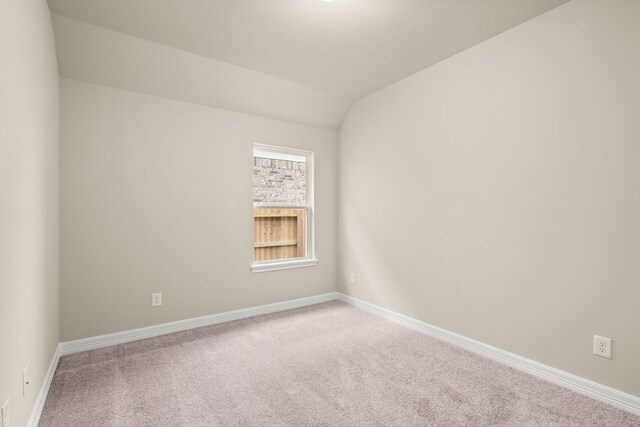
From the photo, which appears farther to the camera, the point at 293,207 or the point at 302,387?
the point at 293,207

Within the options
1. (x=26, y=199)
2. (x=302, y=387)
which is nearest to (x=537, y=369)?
(x=302, y=387)

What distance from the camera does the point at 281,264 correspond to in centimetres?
383

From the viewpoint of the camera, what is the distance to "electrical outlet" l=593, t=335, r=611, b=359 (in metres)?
2.00

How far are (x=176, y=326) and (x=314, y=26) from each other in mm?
2939

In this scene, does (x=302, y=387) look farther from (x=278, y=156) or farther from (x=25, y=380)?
(x=278, y=156)

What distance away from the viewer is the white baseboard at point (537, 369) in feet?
6.42

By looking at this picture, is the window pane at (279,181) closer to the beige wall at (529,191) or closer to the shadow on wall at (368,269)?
the shadow on wall at (368,269)

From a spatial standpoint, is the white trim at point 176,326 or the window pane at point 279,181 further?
the window pane at point 279,181

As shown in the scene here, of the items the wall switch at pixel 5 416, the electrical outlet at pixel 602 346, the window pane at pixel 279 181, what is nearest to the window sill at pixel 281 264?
the window pane at pixel 279 181

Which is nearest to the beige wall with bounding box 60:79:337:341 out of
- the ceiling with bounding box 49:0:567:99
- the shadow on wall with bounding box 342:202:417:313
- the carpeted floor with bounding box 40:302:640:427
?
the carpeted floor with bounding box 40:302:640:427

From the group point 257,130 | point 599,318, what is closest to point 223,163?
point 257,130

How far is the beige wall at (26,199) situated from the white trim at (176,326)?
0.36 m

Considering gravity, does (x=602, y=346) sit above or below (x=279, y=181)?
below

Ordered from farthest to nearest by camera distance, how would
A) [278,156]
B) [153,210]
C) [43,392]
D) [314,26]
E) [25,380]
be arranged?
[278,156]
[153,210]
[314,26]
[43,392]
[25,380]
